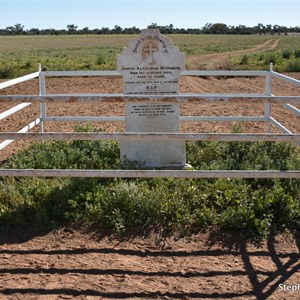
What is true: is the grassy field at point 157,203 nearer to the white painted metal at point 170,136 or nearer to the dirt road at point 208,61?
the white painted metal at point 170,136

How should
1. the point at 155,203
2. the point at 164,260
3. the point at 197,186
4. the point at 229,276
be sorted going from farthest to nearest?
1. the point at 197,186
2. the point at 155,203
3. the point at 164,260
4. the point at 229,276

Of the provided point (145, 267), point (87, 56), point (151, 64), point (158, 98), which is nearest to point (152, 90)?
point (151, 64)

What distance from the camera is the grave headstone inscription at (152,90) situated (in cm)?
666

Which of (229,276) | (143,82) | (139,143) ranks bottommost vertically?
(229,276)

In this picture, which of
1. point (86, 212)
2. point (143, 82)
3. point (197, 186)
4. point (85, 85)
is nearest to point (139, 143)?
point (143, 82)

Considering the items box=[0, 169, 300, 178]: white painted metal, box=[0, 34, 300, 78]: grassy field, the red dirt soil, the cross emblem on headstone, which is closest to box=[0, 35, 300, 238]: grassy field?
the red dirt soil

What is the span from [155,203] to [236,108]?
7.23 metres

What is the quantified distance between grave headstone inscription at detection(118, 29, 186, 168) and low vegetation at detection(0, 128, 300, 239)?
2.28ft

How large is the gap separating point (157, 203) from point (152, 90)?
204 cm

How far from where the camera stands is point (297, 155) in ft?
22.9

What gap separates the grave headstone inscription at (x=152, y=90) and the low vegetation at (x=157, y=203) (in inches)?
27.4

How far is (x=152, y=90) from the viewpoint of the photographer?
22.1 ft

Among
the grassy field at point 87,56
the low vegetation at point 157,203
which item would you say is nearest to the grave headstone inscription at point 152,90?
the low vegetation at point 157,203

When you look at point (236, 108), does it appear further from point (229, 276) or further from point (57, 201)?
point (229, 276)
